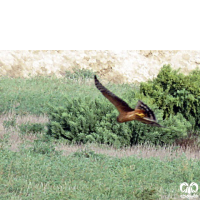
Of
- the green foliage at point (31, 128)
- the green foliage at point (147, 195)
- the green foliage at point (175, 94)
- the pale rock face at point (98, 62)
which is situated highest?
the pale rock face at point (98, 62)

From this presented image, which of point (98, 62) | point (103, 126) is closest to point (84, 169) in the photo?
point (103, 126)

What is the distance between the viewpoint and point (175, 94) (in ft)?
32.2

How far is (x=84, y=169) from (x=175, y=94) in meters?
3.50

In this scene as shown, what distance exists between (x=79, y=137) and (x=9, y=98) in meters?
4.21

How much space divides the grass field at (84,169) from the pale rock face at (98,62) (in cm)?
988

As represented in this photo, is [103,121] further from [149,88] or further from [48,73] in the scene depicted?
[48,73]

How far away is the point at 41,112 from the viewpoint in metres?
11.8

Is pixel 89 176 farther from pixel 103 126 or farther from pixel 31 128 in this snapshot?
pixel 31 128

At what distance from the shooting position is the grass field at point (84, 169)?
6123 mm

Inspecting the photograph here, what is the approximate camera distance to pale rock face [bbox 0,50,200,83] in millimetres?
20016

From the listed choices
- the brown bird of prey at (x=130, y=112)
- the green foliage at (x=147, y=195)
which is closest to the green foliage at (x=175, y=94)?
the green foliage at (x=147, y=195)

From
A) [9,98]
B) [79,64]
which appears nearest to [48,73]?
[79,64]

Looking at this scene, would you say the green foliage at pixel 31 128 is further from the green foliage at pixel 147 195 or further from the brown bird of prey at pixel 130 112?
the brown bird of prey at pixel 130 112

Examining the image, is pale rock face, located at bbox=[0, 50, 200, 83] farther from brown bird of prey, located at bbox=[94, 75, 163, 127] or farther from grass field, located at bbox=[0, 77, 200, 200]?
brown bird of prey, located at bbox=[94, 75, 163, 127]
